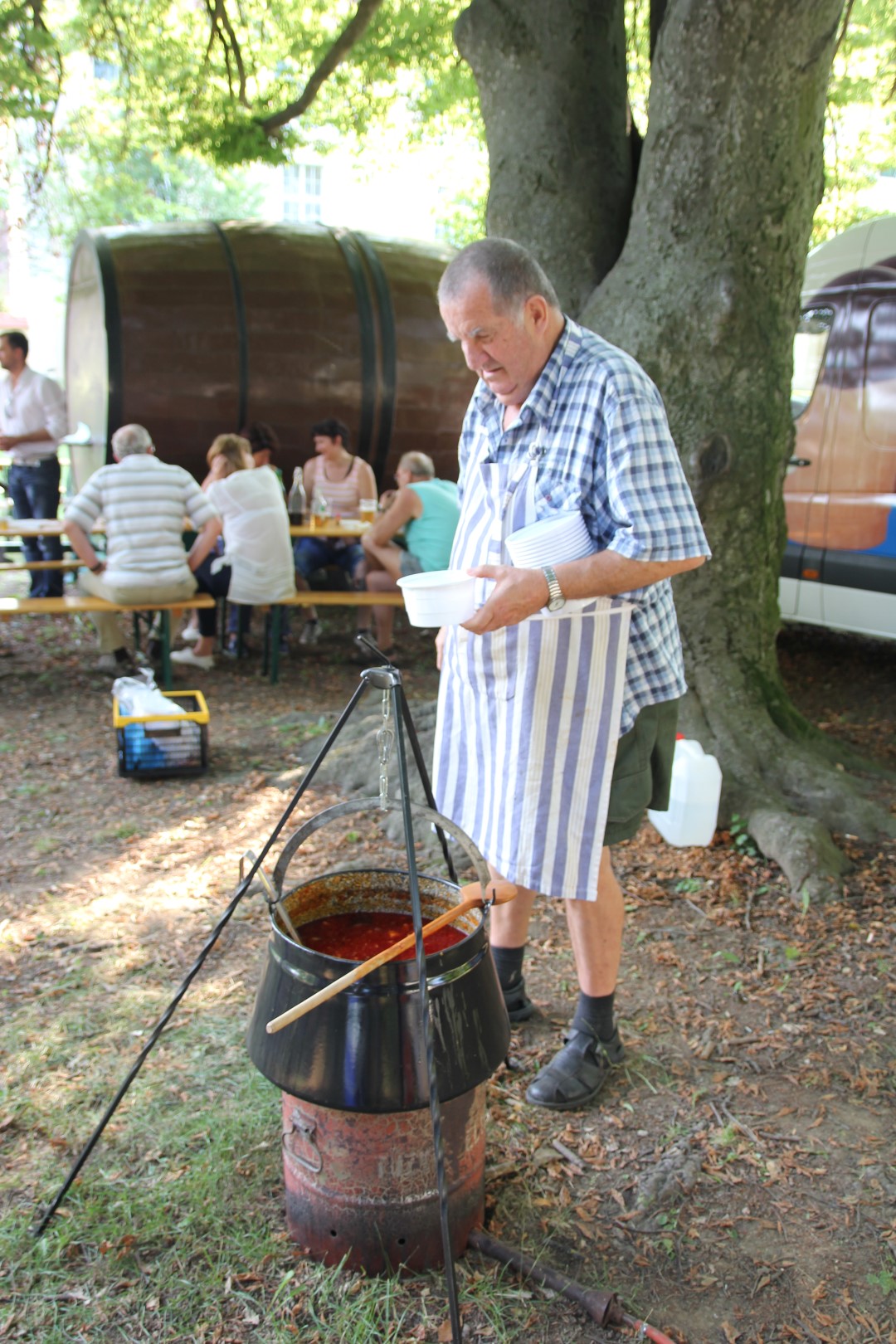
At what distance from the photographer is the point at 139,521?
258 inches

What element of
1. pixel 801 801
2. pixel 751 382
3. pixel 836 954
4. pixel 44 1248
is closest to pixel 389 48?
pixel 751 382

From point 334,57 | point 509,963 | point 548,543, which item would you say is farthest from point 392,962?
point 334,57

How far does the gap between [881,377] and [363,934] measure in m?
5.44

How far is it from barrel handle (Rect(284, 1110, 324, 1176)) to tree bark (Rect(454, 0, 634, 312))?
3.67m

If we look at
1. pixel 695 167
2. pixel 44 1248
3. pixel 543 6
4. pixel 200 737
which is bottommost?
pixel 44 1248

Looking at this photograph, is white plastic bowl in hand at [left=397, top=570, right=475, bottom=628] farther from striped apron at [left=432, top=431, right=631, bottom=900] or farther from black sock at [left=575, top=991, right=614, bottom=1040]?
black sock at [left=575, top=991, right=614, bottom=1040]

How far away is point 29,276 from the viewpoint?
3250cm

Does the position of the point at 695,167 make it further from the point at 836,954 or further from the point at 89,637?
the point at 89,637

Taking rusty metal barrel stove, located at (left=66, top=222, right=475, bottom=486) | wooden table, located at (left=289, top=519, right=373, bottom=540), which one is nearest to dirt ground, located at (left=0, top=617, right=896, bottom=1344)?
wooden table, located at (left=289, top=519, right=373, bottom=540)

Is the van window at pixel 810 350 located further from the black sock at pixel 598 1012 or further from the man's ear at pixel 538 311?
the black sock at pixel 598 1012

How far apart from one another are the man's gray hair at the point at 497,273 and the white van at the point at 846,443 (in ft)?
14.4

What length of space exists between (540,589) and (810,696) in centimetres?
487

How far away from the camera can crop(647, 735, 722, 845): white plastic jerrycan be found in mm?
4234

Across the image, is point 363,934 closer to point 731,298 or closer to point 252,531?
point 731,298
